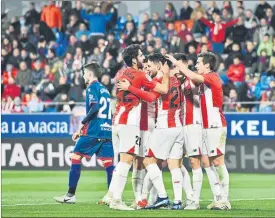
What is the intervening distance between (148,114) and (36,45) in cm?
1651

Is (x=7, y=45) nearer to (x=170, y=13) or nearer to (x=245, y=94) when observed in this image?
(x=170, y=13)

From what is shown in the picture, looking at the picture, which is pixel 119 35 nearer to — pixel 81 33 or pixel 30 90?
pixel 81 33

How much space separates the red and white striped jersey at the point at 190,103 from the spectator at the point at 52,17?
53.3 feet

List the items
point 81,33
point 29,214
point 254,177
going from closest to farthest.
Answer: point 29,214 < point 254,177 < point 81,33

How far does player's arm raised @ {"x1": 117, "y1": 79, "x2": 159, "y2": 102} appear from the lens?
46.0ft

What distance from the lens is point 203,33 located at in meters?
28.4

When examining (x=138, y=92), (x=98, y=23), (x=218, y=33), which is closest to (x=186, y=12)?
(x=218, y=33)

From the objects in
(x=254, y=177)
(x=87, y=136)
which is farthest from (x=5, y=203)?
(x=254, y=177)

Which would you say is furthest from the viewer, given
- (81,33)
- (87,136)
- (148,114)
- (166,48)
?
(81,33)

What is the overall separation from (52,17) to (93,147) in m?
15.0

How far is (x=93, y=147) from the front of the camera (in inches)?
630

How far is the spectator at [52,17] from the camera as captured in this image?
3044cm

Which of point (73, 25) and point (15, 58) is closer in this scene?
point (15, 58)

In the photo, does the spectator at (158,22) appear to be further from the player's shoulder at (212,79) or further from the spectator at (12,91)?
the player's shoulder at (212,79)
